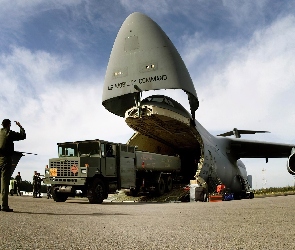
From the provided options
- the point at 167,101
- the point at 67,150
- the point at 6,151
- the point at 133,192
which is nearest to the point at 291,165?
the point at 167,101

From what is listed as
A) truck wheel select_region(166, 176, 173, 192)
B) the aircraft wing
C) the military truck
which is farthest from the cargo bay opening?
the aircraft wing

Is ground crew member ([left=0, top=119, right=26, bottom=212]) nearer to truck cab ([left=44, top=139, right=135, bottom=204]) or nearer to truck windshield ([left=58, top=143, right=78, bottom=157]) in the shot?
truck cab ([left=44, top=139, right=135, bottom=204])

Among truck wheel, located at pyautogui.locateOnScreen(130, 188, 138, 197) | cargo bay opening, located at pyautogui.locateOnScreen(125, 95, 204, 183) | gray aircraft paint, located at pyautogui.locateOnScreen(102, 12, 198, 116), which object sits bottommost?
truck wheel, located at pyautogui.locateOnScreen(130, 188, 138, 197)

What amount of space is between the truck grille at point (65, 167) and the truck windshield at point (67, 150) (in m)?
0.51

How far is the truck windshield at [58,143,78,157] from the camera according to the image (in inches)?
571

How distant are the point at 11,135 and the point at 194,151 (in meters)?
19.2

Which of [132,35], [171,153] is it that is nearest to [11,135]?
[132,35]

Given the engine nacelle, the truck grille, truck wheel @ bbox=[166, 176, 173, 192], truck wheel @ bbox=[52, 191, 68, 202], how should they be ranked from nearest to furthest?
the truck grille < truck wheel @ bbox=[52, 191, 68, 202] < the engine nacelle < truck wheel @ bbox=[166, 176, 173, 192]

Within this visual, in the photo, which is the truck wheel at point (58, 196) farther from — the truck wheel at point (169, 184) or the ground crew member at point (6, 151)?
the truck wheel at point (169, 184)

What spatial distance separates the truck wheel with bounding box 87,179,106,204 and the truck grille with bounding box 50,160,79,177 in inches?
37.4

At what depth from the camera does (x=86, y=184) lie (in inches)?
534

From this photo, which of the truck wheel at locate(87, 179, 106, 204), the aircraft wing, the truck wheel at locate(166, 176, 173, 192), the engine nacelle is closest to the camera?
the truck wheel at locate(87, 179, 106, 204)

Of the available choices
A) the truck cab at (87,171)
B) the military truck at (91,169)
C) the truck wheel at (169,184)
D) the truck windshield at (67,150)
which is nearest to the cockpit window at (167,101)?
the military truck at (91,169)

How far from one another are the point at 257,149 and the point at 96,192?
15896 millimetres
